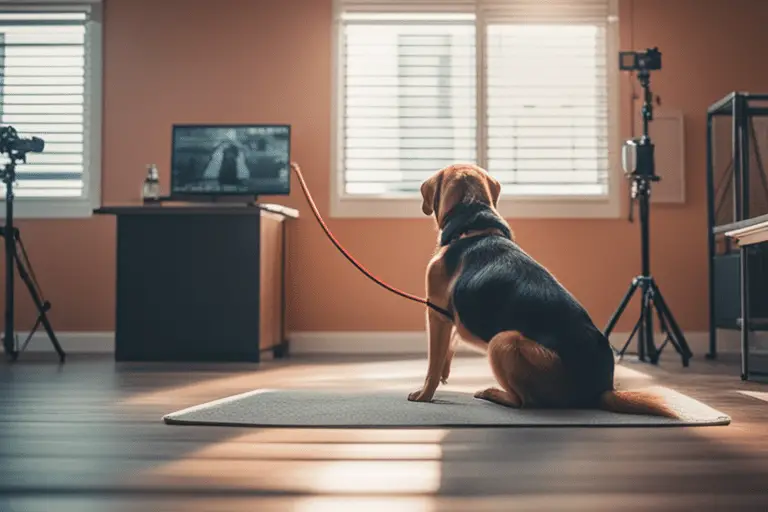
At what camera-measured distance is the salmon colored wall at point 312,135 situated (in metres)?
5.31

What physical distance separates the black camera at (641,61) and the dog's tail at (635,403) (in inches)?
105

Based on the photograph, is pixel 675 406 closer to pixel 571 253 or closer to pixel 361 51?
pixel 571 253

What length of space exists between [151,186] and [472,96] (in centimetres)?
200

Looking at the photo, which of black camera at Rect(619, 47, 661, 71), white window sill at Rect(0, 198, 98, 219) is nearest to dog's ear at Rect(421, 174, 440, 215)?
black camera at Rect(619, 47, 661, 71)

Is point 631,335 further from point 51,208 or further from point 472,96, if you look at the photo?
point 51,208

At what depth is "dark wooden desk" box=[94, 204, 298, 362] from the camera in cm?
442

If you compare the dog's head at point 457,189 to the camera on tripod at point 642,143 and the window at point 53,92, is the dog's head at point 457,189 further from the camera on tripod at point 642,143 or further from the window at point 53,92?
the window at point 53,92

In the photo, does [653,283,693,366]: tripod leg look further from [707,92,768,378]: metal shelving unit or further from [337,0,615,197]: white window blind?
[337,0,615,197]: white window blind

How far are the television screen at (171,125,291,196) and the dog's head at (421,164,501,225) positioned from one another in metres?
2.10

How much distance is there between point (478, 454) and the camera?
1893mm

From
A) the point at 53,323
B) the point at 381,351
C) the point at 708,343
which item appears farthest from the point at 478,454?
the point at 53,323

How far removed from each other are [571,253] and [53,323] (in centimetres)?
319

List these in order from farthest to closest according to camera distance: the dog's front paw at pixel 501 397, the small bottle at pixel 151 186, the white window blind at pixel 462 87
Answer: the white window blind at pixel 462 87 → the small bottle at pixel 151 186 → the dog's front paw at pixel 501 397

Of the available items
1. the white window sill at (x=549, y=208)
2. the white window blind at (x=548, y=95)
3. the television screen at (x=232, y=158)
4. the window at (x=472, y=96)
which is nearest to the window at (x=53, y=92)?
the television screen at (x=232, y=158)
